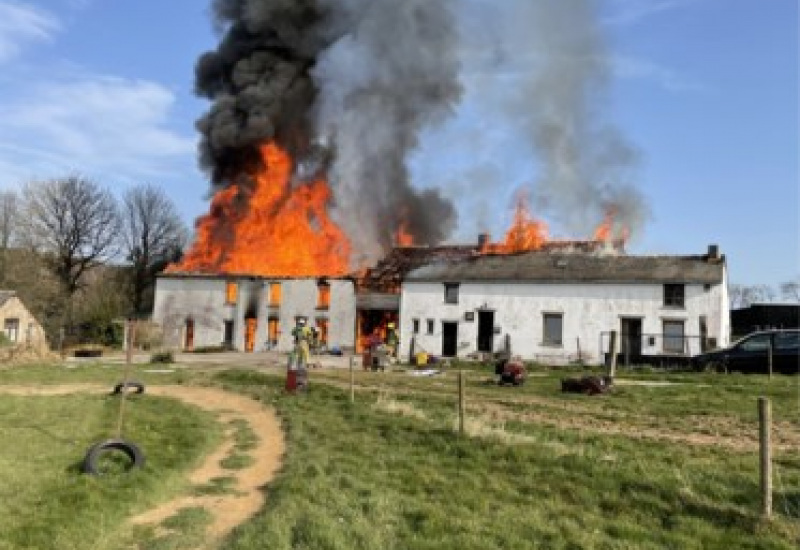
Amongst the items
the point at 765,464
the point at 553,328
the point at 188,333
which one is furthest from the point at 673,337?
the point at 188,333

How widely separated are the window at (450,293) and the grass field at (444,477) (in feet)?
79.8

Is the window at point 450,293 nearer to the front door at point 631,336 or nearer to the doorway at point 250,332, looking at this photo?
the front door at point 631,336

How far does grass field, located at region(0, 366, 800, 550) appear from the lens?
316 inches

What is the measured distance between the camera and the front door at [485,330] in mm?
41562

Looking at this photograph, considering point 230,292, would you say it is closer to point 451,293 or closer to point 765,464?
point 451,293

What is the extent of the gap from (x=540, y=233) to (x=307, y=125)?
19999 millimetres

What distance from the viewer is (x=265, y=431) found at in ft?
49.2

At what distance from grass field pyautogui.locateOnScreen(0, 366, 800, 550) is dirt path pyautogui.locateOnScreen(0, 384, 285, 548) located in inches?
8.9

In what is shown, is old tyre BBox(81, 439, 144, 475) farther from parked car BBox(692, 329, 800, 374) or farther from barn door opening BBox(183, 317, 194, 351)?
barn door opening BBox(183, 317, 194, 351)

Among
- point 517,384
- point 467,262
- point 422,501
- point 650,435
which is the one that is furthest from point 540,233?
point 422,501

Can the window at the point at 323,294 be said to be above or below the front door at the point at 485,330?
above

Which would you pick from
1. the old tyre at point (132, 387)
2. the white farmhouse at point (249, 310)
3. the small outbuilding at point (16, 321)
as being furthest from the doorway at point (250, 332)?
the old tyre at point (132, 387)

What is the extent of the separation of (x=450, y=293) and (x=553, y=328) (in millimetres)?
6338

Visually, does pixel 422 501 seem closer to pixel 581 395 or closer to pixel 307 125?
pixel 581 395
